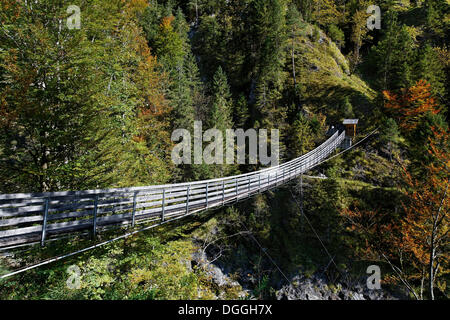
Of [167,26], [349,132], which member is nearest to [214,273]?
[349,132]

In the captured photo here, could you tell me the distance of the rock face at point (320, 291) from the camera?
13609 millimetres

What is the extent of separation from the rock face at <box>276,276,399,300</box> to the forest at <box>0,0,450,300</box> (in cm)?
10

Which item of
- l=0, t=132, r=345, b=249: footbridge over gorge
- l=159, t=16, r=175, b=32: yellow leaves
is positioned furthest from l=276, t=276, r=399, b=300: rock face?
l=159, t=16, r=175, b=32: yellow leaves

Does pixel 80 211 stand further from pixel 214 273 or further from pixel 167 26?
pixel 167 26

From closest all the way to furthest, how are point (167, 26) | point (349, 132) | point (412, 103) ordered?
point (412, 103), point (349, 132), point (167, 26)

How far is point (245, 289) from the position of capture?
15719 mm

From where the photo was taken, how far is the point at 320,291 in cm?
1436

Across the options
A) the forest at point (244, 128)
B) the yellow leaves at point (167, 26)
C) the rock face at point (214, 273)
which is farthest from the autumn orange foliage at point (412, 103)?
the yellow leaves at point (167, 26)

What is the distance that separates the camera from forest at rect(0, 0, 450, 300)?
5535 mm

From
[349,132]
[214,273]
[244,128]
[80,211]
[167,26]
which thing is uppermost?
[167,26]

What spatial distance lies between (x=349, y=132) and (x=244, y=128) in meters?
11.2

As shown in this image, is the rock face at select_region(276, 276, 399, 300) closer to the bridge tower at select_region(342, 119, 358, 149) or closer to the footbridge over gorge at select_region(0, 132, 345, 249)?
the footbridge over gorge at select_region(0, 132, 345, 249)

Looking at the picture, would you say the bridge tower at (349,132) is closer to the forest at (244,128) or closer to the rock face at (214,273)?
the forest at (244,128)
